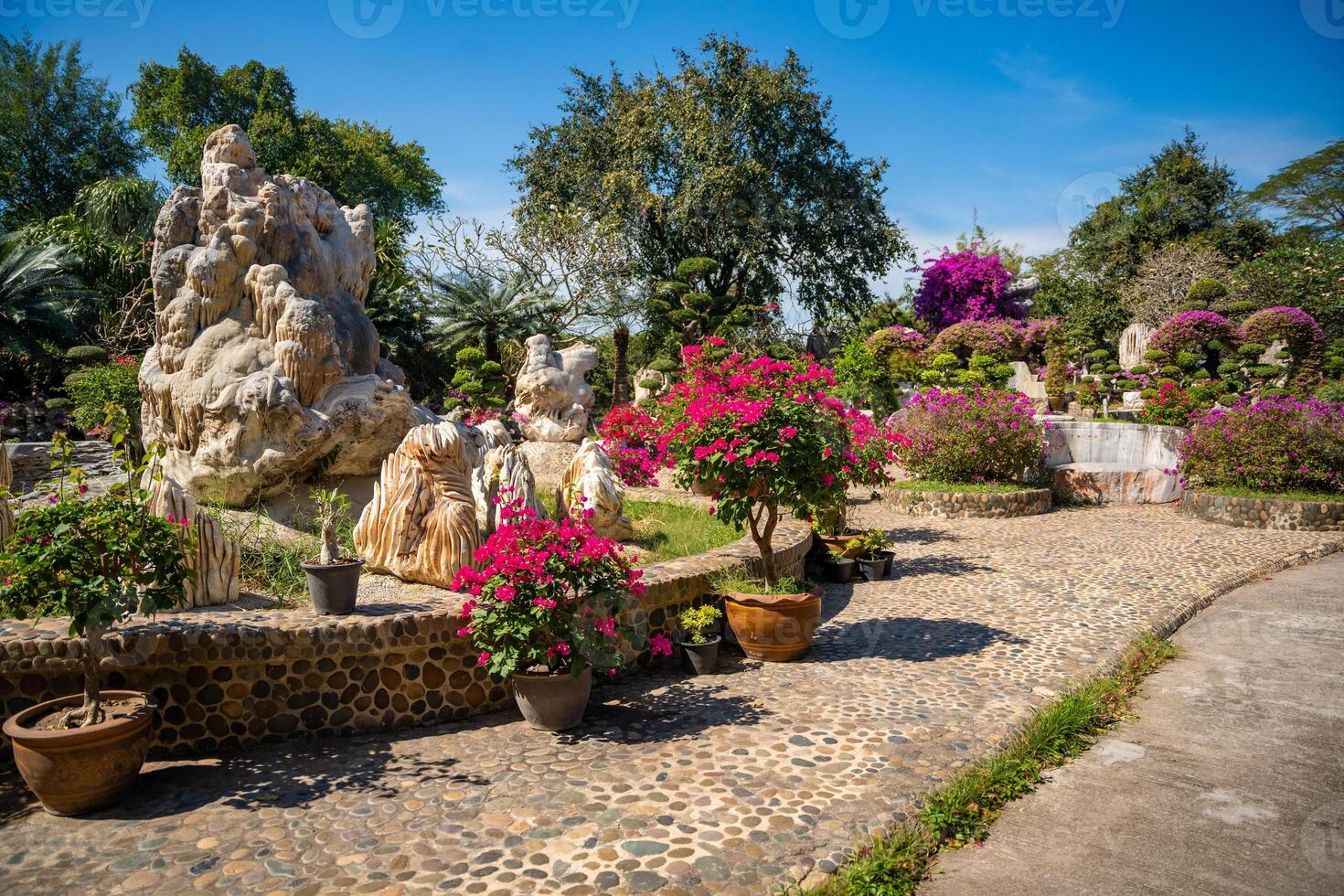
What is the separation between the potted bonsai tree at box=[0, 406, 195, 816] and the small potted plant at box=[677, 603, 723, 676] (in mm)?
3292

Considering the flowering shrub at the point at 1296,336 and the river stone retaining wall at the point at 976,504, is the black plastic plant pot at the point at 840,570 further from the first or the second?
the flowering shrub at the point at 1296,336

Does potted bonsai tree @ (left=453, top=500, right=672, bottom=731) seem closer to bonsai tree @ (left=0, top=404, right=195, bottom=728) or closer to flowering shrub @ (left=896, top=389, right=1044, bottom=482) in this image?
bonsai tree @ (left=0, top=404, right=195, bottom=728)

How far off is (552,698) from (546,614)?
0.54m

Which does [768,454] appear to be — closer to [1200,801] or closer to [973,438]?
A: [1200,801]

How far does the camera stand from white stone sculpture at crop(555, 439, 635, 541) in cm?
Answer: 794

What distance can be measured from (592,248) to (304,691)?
21.7 metres

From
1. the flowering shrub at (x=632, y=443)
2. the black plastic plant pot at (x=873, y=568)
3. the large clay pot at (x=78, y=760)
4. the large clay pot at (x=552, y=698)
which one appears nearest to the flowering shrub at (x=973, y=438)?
the flowering shrub at (x=632, y=443)

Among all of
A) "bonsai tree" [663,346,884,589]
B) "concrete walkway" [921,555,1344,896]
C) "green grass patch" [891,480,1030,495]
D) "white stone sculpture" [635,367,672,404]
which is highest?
"white stone sculpture" [635,367,672,404]

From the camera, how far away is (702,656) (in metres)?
5.90

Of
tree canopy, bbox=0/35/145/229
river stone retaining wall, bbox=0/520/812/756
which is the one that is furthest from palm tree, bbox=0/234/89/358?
river stone retaining wall, bbox=0/520/812/756

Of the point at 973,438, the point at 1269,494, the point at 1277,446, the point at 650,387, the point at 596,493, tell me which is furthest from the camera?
the point at 650,387

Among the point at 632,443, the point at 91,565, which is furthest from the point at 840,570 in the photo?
the point at 91,565

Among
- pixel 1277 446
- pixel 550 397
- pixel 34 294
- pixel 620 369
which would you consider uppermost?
pixel 34 294

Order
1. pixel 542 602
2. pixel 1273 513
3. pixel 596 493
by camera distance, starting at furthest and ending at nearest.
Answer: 1. pixel 1273 513
2. pixel 596 493
3. pixel 542 602
